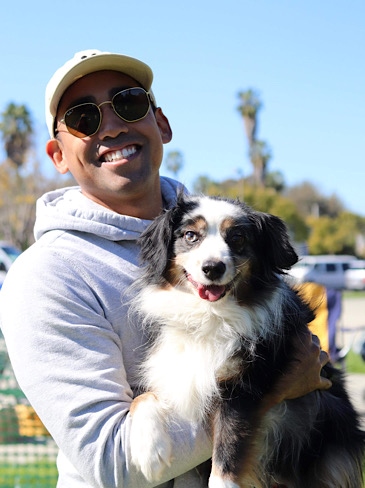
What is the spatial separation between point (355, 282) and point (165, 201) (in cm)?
3770

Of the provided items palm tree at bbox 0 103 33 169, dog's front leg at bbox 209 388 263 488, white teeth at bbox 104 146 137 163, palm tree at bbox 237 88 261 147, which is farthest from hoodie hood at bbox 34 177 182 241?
palm tree at bbox 237 88 261 147

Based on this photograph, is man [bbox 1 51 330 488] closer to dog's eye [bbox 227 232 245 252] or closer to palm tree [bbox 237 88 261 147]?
dog's eye [bbox 227 232 245 252]

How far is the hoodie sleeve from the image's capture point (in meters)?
2.41

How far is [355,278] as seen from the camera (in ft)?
130

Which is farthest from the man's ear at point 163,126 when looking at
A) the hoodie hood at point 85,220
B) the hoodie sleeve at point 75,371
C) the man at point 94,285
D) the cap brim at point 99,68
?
the hoodie sleeve at point 75,371

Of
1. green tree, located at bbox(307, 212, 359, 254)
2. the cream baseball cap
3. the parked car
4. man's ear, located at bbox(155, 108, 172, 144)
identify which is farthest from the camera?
green tree, located at bbox(307, 212, 359, 254)

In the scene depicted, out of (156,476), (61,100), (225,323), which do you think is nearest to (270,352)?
(225,323)

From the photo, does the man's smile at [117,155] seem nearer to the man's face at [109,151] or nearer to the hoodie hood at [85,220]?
the man's face at [109,151]

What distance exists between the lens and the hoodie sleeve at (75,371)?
2.41 meters

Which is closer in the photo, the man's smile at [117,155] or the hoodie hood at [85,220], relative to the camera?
the hoodie hood at [85,220]

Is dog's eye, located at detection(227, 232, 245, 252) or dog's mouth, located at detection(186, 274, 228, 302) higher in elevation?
dog's eye, located at detection(227, 232, 245, 252)

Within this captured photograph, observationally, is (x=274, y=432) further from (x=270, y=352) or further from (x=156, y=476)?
(x=156, y=476)

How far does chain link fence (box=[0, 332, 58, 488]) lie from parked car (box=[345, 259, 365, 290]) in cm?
3363

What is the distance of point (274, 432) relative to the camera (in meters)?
2.89
